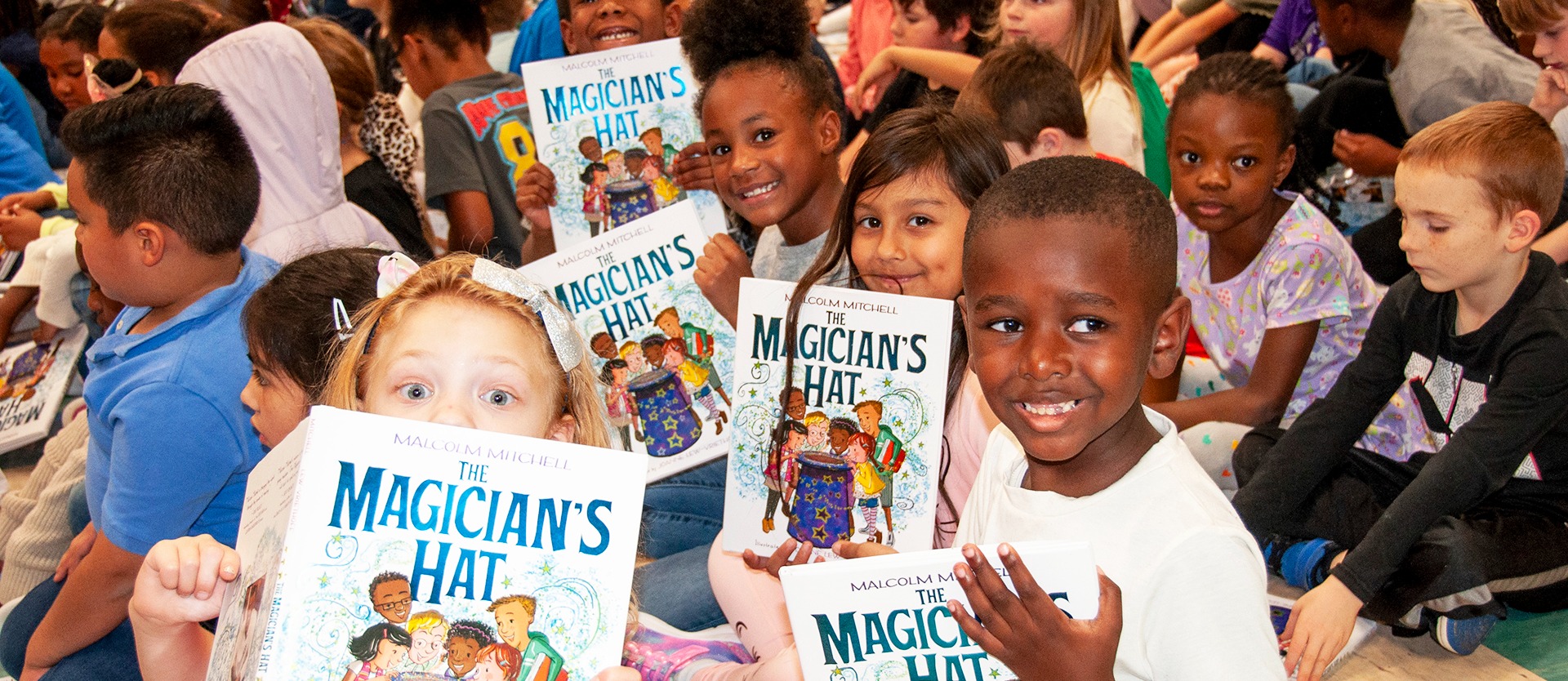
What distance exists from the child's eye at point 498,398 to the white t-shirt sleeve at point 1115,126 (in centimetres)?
228

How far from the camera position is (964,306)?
59.5 inches

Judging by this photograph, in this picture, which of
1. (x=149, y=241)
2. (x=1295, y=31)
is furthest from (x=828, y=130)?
(x=1295, y=31)

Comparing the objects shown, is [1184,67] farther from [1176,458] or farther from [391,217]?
[1176,458]

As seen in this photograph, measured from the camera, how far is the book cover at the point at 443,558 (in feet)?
3.92

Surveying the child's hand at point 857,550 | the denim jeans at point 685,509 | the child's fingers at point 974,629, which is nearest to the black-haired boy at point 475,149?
the denim jeans at point 685,509

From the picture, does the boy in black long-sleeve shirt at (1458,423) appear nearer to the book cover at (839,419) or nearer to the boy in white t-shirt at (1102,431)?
the book cover at (839,419)

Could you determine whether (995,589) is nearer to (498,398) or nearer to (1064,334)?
(1064,334)

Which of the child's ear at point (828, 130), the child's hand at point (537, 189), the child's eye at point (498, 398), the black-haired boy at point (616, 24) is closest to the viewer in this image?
the child's eye at point (498, 398)

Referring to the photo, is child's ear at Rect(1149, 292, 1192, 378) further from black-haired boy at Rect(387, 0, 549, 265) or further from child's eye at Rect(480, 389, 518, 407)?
black-haired boy at Rect(387, 0, 549, 265)

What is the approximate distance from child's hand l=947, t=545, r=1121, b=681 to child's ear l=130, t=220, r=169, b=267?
1.69 m

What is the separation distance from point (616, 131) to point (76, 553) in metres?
1.49

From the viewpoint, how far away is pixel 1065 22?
11.8 feet

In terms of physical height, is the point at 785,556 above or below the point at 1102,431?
below

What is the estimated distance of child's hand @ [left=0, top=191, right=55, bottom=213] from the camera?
4.39m
